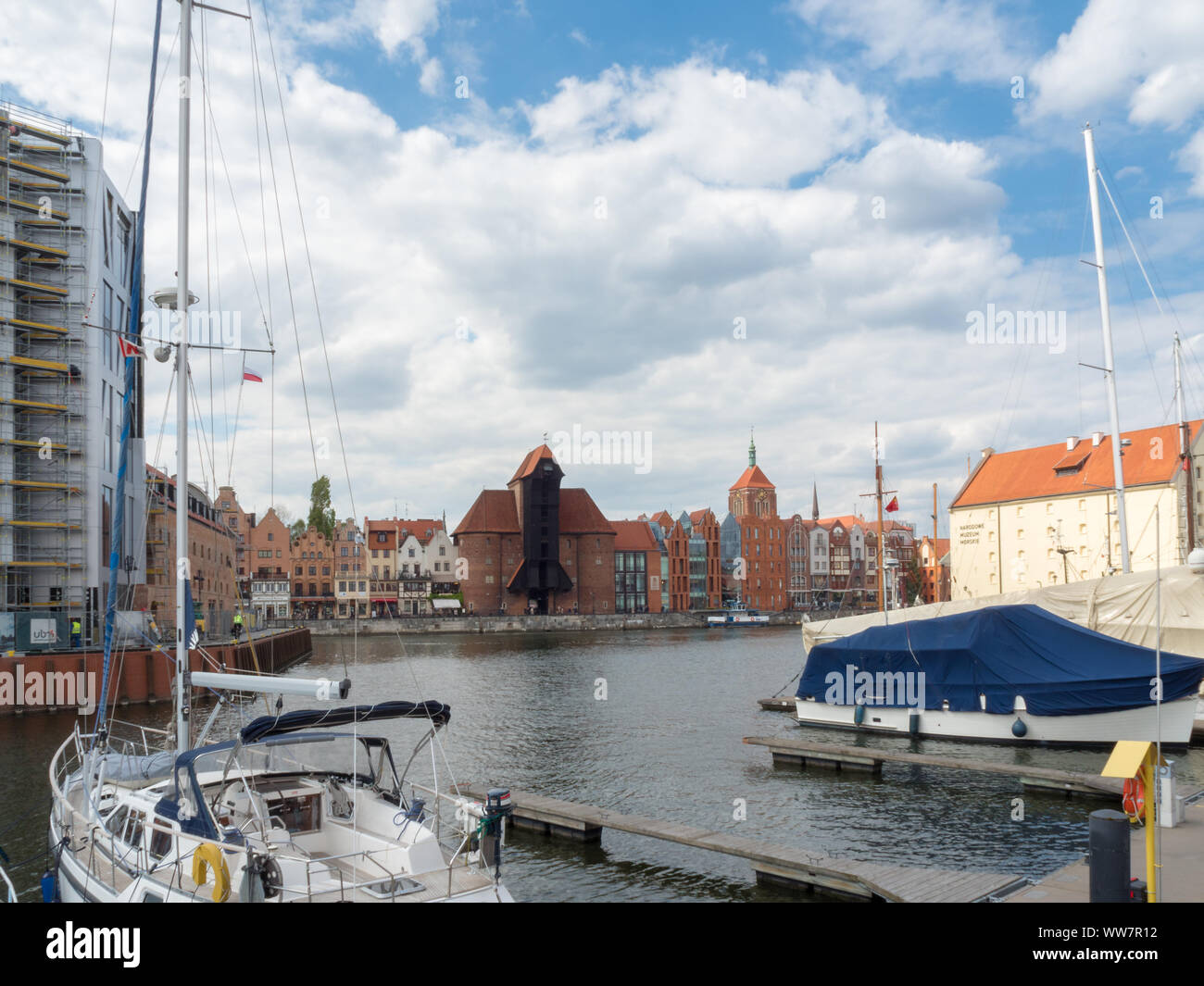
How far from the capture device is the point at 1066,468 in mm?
91625

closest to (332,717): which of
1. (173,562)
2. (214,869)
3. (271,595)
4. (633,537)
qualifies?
(214,869)

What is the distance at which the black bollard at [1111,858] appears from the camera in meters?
9.66

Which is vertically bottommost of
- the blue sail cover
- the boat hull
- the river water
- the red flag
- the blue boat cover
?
the river water

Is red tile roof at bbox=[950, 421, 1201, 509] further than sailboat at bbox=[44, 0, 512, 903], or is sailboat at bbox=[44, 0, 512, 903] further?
red tile roof at bbox=[950, 421, 1201, 509]

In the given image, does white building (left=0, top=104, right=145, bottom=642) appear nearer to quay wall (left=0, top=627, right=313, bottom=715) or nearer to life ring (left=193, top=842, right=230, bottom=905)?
quay wall (left=0, top=627, right=313, bottom=715)

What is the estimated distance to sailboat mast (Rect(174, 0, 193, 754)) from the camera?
14789 mm

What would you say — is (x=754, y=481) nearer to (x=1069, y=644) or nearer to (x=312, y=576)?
(x=312, y=576)

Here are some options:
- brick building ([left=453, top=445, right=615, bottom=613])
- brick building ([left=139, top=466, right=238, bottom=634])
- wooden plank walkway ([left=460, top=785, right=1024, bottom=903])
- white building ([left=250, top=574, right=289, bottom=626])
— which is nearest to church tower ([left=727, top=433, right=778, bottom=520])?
brick building ([left=453, top=445, right=615, bottom=613])

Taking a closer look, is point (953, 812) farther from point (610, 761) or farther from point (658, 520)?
point (658, 520)

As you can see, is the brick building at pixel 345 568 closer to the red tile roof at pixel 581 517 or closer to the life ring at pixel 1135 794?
the red tile roof at pixel 581 517

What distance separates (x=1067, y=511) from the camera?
8931cm

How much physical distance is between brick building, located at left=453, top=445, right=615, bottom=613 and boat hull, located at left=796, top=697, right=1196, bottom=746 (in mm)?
101325

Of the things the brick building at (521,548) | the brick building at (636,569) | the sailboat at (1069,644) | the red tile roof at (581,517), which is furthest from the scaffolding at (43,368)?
the brick building at (636,569)
